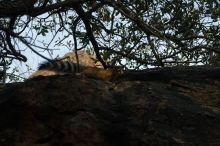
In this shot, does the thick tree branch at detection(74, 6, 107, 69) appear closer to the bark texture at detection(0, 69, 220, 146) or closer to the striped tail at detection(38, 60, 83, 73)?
the striped tail at detection(38, 60, 83, 73)

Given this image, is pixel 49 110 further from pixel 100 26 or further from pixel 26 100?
pixel 100 26

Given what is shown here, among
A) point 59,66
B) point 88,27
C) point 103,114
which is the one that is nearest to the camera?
point 103,114

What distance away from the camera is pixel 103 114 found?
158 inches

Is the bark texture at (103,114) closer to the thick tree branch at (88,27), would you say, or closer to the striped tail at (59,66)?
the thick tree branch at (88,27)

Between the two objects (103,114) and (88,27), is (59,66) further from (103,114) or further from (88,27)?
(103,114)

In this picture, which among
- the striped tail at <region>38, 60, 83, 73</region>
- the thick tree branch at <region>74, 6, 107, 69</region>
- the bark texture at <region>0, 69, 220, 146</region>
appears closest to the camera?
the bark texture at <region>0, 69, 220, 146</region>

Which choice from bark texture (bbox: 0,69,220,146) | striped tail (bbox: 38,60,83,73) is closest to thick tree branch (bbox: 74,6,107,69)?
striped tail (bbox: 38,60,83,73)

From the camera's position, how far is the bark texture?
378cm

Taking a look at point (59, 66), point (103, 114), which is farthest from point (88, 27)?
point (103, 114)

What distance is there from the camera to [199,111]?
413 centimetres

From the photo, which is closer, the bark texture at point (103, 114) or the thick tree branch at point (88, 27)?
the bark texture at point (103, 114)

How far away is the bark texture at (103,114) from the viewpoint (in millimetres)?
3781

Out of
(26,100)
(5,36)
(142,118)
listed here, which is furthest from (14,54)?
(142,118)

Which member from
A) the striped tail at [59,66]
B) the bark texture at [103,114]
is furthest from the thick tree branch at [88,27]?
the bark texture at [103,114]
